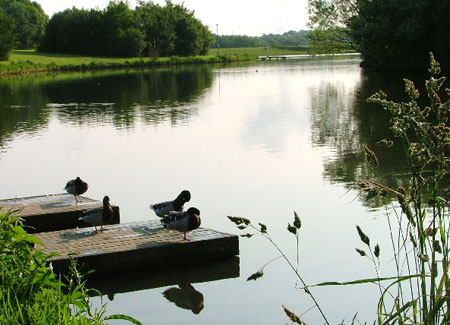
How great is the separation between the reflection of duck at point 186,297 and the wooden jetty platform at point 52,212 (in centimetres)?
285

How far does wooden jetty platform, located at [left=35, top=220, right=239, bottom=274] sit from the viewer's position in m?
8.93

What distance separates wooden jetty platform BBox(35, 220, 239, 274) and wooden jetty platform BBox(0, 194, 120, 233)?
1307 millimetres

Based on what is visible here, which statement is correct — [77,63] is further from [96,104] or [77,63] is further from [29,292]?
[29,292]

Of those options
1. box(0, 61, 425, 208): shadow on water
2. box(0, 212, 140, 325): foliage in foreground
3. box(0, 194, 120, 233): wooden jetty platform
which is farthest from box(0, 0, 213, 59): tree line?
box(0, 212, 140, 325): foliage in foreground

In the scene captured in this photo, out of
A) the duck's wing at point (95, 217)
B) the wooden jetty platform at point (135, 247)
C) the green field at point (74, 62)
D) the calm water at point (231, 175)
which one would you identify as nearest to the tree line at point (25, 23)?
the green field at point (74, 62)

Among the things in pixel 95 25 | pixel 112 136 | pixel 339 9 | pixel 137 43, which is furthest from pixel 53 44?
pixel 112 136

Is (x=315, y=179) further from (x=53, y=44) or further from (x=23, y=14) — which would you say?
(x=23, y=14)

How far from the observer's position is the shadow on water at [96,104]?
2898 centimetres

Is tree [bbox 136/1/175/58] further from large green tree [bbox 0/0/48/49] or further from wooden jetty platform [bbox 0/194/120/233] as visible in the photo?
wooden jetty platform [bbox 0/194/120/233]

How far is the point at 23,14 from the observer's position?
120m

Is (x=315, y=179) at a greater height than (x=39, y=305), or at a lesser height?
lesser

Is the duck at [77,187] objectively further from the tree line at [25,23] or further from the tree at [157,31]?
the tree at [157,31]

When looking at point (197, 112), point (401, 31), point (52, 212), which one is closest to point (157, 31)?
point (401, 31)

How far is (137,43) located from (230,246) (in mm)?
94408
